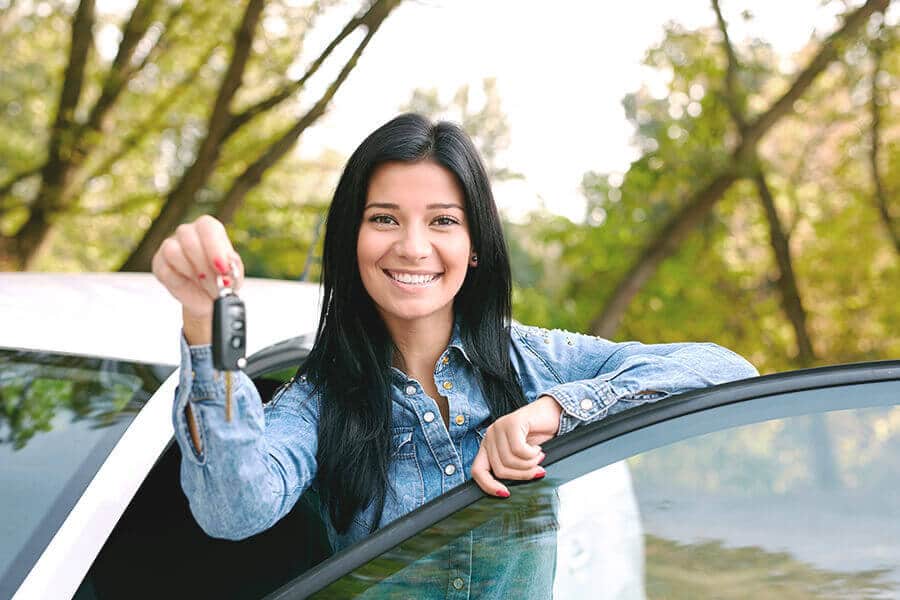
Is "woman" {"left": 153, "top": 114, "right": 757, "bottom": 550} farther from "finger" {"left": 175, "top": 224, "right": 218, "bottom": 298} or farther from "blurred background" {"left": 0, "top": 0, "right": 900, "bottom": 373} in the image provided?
"blurred background" {"left": 0, "top": 0, "right": 900, "bottom": 373}

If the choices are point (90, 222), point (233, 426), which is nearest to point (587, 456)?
point (233, 426)

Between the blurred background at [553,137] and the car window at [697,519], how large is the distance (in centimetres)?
549

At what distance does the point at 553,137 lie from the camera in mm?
11562

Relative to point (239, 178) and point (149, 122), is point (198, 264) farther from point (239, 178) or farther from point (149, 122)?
point (149, 122)

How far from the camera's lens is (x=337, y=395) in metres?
1.75

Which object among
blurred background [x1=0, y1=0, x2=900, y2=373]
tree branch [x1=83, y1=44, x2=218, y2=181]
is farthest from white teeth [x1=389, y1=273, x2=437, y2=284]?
tree branch [x1=83, y1=44, x2=218, y2=181]

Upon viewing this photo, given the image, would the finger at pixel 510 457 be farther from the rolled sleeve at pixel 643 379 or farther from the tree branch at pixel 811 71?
the tree branch at pixel 811 71

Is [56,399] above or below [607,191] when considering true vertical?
below

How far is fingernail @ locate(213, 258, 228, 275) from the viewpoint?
1214mm

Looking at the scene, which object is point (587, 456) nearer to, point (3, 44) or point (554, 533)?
point (554, 533)

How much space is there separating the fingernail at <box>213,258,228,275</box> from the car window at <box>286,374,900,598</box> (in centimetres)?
39

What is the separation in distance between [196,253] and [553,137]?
10.6 metres

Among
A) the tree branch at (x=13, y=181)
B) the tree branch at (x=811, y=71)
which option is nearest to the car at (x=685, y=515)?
the tree branch at (x=811, y=71)

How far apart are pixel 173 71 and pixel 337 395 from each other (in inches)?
353
